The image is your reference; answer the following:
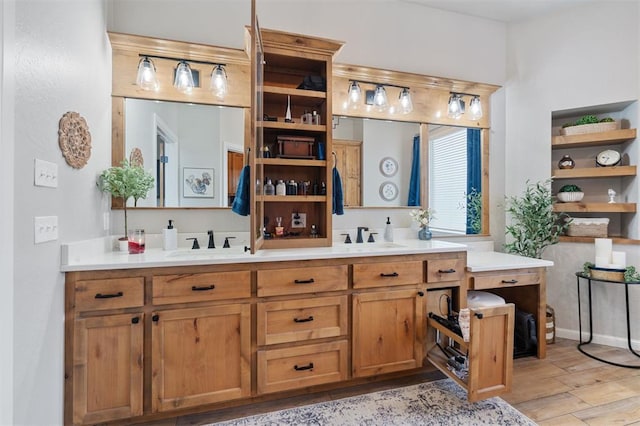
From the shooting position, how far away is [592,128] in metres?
2.89

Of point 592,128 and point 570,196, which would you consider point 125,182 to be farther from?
point 592,128

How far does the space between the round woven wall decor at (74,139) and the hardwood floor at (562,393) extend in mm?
1641

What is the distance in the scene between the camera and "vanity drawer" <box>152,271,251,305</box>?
1745 mm

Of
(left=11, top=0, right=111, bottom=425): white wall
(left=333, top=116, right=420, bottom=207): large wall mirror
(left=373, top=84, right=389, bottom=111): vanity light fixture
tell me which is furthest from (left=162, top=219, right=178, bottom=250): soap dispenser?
(left=373, top=84, right=389, bottom=111): vanity light fixture

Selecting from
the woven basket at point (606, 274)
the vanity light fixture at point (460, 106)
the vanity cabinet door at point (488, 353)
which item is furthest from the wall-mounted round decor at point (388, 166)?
the woven basket at point (606, 274)

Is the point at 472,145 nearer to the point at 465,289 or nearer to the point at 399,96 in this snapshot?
the point at 399,96

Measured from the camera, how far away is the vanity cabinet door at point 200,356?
5.73ft

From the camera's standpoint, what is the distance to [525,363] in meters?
2.53

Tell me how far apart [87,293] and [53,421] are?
634 millimetres

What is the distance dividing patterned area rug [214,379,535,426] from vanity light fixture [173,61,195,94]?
7.71 feet

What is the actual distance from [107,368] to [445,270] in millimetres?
2246

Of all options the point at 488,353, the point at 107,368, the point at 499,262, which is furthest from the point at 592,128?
the point at 107,368

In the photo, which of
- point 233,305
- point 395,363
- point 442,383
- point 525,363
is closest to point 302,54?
point 233,305

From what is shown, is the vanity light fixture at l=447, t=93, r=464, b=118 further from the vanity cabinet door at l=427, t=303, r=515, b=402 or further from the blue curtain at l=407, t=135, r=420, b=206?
the vanity cabinet door at l=427, t=303, r=515, b=402
